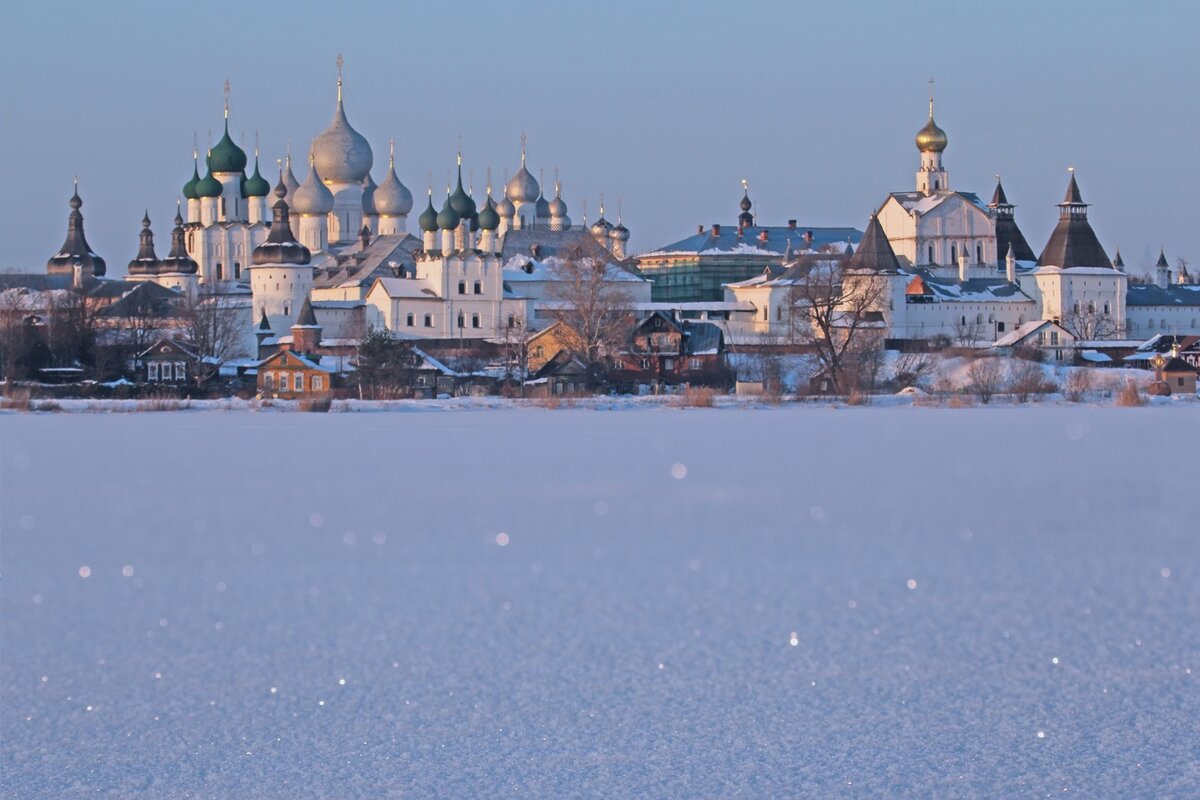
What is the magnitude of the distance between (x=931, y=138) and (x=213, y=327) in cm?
1983

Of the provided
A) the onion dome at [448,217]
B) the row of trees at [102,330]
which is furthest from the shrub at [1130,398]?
the onion dome at [448,217]

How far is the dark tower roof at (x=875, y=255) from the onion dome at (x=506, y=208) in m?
13.4

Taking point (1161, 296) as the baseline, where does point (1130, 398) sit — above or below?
below

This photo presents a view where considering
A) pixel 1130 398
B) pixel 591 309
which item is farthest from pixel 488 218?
pixel 1130 398

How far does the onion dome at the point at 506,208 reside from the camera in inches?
2004

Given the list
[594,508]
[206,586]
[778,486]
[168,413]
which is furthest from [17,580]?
[168,413]

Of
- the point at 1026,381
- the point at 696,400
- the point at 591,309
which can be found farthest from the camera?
the point at 591,309

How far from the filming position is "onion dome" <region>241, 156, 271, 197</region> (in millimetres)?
45625

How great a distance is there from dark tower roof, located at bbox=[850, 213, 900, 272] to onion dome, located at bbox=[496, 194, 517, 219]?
1341cm

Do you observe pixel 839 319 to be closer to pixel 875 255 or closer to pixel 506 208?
pixel 875 255

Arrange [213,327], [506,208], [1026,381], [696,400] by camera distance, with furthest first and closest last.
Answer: [506,208]
[213,327]
[1026,381]
[696,400]

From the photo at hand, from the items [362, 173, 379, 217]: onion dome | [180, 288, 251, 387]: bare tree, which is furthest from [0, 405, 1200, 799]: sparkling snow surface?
[362, 173, 379, 217]: onion dome

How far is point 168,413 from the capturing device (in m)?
21.9

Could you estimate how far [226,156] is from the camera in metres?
45.3
